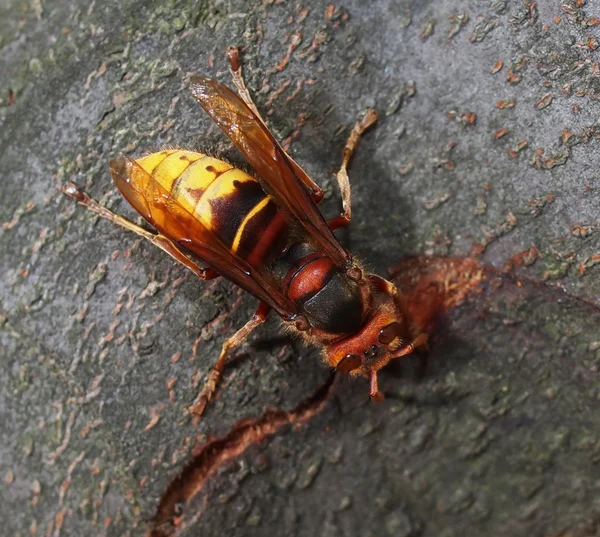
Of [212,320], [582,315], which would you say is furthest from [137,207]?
[582,315]

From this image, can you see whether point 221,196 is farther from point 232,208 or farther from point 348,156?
point 348,156

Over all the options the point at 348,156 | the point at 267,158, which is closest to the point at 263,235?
the point at 267,158

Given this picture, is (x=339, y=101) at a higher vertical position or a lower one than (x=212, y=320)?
higher

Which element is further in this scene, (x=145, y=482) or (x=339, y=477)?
(x=339, y=477)

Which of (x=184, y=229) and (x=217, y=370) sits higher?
(x=184, y=229)

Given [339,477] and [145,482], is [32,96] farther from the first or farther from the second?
[339,477]

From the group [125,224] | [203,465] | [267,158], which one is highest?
[125,224]

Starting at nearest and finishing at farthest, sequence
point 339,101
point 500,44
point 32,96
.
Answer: point 500,44
point 339,101
point 32,96
